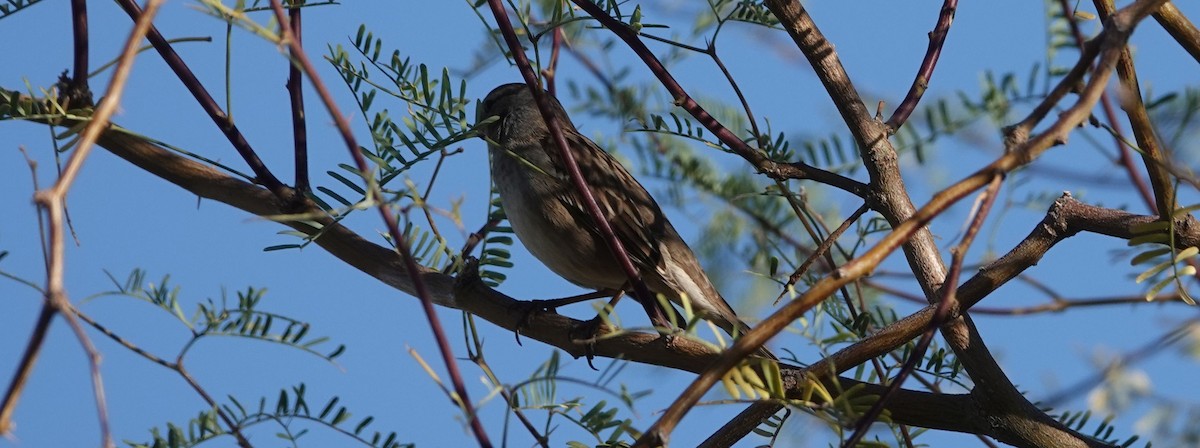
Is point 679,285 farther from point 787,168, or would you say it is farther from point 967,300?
point 967,300

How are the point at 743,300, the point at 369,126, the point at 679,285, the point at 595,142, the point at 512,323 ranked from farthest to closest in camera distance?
the point at 595,142, the point at 743,300, the point at 679,285, the point at 512,323, the point at 369,126

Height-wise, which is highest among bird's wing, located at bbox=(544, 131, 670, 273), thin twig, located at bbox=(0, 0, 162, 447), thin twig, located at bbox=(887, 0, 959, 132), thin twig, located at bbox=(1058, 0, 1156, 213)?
bird's wing, located at bbox=(544, 131, 670, 273)

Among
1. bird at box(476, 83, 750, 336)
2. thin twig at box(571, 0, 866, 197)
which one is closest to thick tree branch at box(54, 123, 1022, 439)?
thin twig at box(571, 0, 866, 197)

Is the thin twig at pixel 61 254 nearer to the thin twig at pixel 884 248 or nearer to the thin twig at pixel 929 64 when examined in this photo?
the thin twig at pixel 884 248

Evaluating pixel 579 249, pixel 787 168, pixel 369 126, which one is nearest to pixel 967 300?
pixel 787 168

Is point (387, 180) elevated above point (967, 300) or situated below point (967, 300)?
above

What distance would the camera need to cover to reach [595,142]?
4926 mm

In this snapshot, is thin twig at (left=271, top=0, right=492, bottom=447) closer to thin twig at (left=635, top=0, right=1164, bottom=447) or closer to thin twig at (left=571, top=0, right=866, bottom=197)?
thin twig at (left=635, top=0, right=1164, bottom=447)

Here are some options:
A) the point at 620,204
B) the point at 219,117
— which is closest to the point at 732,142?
the point at 219,117

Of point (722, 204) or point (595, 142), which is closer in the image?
point (722, 204)

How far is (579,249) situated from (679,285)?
1.32 feet

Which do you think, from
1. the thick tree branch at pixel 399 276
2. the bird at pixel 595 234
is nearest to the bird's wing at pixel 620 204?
the bird at pixel 595 234

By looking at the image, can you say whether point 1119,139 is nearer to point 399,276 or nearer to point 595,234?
point 399,276

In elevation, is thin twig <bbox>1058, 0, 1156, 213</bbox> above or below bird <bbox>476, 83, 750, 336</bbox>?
below
